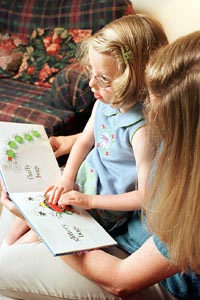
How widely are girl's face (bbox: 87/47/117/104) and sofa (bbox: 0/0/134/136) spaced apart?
2.90ft

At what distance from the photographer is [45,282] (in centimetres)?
107

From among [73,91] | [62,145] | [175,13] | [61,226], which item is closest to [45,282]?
[61,226]

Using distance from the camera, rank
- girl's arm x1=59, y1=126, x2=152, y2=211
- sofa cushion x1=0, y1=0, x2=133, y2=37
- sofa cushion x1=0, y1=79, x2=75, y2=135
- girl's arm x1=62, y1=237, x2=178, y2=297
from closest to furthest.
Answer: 1. girl's arm x1=62, y1=237, x2=178, y2=297
2. girl's arm x1=59, y1=126, x2=152, y2=211
3. sofa cushion x1=0, y1=79, x2=75, y2=135
4. sofa cushion x1=0, y1=0, x2=133, y2=37

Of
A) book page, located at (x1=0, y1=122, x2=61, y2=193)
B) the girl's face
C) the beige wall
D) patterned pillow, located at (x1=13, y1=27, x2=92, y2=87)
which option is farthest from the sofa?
the girl's face

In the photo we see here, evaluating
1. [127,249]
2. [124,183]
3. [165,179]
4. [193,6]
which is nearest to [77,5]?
[193,6]

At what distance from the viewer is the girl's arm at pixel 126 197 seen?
1.14 m

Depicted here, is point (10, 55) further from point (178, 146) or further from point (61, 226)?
point (178, 146)

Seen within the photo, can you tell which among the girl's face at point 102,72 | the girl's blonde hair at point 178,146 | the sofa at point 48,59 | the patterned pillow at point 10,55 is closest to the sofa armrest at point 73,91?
the sofa at point 48,59

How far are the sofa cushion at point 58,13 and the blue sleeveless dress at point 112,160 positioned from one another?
1370 millimetres

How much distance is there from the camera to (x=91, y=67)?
1258 mm

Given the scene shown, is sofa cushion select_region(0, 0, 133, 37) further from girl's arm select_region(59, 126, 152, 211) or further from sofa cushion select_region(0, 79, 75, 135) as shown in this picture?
girl's arm select_region(59, 126, 152, 211)

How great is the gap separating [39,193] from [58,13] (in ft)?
6.07

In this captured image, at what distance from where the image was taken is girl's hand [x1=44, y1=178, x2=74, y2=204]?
48.8 inches

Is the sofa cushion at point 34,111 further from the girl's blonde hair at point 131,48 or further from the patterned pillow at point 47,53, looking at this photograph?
the girl's blonde hair at point 131,48
